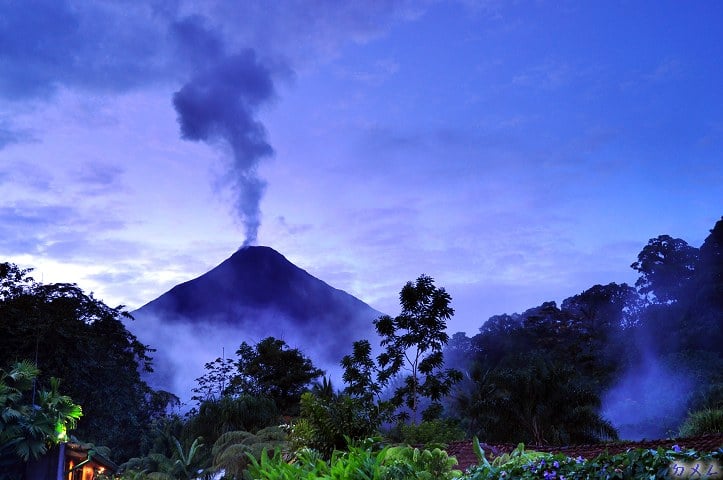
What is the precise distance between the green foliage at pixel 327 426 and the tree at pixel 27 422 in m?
9.42

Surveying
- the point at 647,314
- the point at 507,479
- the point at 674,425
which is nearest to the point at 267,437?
the point at 674,425

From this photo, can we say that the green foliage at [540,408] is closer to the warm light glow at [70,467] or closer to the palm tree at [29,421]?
the warm light glow at [70,467]

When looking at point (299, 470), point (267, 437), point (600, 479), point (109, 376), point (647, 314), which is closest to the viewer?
point (600, 479)

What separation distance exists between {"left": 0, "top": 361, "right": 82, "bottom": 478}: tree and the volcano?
107 m

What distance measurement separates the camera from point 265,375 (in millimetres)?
36250

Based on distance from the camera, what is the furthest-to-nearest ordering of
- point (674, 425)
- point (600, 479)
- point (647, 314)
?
point (647, 314) → point (674, 425) → point (600, 479)

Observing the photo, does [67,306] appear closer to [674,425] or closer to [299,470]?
[299,470]

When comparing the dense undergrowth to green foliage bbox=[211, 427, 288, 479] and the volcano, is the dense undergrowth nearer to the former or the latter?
green foliage bbox=[211, 427, 288, 479]

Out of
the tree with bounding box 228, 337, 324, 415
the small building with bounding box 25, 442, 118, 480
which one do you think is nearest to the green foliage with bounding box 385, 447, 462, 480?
the small building with bounding box 25, 442, 118, 480

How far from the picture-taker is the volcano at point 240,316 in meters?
127

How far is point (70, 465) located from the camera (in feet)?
65.2

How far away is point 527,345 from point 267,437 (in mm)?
23423

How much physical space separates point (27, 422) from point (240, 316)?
121147 mm

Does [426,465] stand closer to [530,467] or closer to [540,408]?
[530,467]
